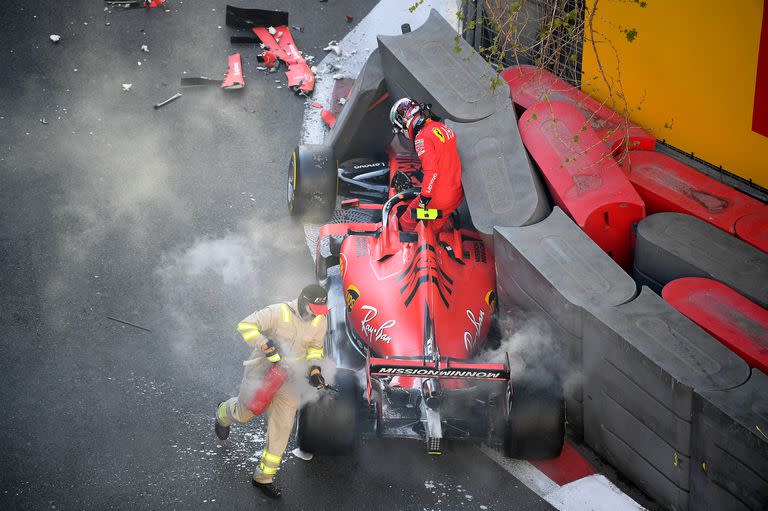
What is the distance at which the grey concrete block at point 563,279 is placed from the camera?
693 centimetres

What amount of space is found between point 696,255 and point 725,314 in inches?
30.0

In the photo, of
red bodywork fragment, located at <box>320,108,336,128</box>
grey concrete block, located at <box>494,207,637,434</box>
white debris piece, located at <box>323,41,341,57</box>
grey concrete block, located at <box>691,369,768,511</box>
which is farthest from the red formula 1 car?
white debris piece, located at <box>323,41,341,57</box>

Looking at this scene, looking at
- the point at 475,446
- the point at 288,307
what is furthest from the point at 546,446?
the point at 288,307

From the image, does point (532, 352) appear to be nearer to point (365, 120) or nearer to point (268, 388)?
point (268, 388)

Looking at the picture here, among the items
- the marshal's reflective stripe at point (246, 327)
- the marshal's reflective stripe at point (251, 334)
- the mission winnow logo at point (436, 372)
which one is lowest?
the mission winnow logo at point (436, 372)

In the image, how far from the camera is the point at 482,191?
8375 mm

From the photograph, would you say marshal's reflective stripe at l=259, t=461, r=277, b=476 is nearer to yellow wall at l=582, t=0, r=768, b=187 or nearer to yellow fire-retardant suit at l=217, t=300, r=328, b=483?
yellow fire-retardant suit at l=217, t=300, r=328, b=483

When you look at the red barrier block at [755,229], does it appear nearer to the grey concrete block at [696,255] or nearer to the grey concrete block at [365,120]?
the grey concrete block at [696,255]

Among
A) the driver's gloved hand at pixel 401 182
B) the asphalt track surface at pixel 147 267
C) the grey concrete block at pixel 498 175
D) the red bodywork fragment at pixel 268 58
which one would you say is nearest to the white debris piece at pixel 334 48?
the asphalt track surface at pixel 147 267

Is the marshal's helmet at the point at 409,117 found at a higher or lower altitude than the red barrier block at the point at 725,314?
higher

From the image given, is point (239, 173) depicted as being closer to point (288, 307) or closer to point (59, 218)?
point (59, 218)

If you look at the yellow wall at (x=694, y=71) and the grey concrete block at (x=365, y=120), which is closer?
the yellow wall at (x=694, y=71)

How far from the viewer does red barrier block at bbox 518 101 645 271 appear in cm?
791

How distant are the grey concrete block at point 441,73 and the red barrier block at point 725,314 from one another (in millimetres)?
3135
